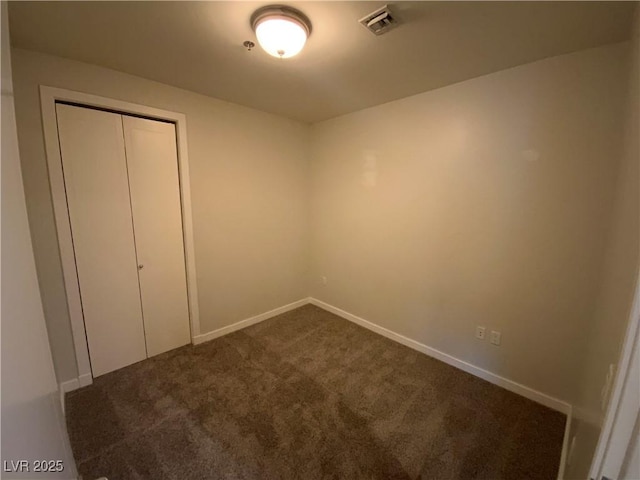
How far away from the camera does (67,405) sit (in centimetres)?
185

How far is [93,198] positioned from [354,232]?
7.79ft

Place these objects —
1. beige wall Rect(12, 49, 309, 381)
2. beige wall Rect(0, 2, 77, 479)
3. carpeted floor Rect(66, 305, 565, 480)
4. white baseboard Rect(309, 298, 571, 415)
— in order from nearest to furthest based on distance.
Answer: beige wall Rect(0, 2, 77, 479)
carpeted floor Rect(66, 305, 565, 480)
beige wall Rect(12, 49, 309, 381)
white baseboard Rect(309, 298, 571, 415)

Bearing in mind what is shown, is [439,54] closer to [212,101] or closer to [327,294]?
[212,101]

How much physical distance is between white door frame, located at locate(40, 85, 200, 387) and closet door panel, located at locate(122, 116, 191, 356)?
75mm

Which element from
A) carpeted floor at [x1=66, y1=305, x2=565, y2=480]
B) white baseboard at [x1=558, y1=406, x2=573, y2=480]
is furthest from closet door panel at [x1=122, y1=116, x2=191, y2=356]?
white baseboard at [x1=558, y1=406, x2=573, y2=480]

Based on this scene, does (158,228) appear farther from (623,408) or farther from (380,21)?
(623,408)

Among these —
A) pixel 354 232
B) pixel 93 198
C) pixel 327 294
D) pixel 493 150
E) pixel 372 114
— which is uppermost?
pixel 372 114

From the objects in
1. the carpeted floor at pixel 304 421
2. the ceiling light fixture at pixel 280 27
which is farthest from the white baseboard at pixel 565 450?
the ceiling light fixture at pixel 280 27

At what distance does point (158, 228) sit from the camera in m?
2.34

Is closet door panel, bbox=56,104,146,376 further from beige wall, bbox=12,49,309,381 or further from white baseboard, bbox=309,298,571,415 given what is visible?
white baseboard, bbox=309,298,571,415

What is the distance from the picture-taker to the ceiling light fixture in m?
1.33

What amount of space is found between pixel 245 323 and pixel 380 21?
9.59ft

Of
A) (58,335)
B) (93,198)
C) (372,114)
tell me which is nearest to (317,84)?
(372,114)

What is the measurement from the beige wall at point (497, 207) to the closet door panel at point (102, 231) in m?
2.16
